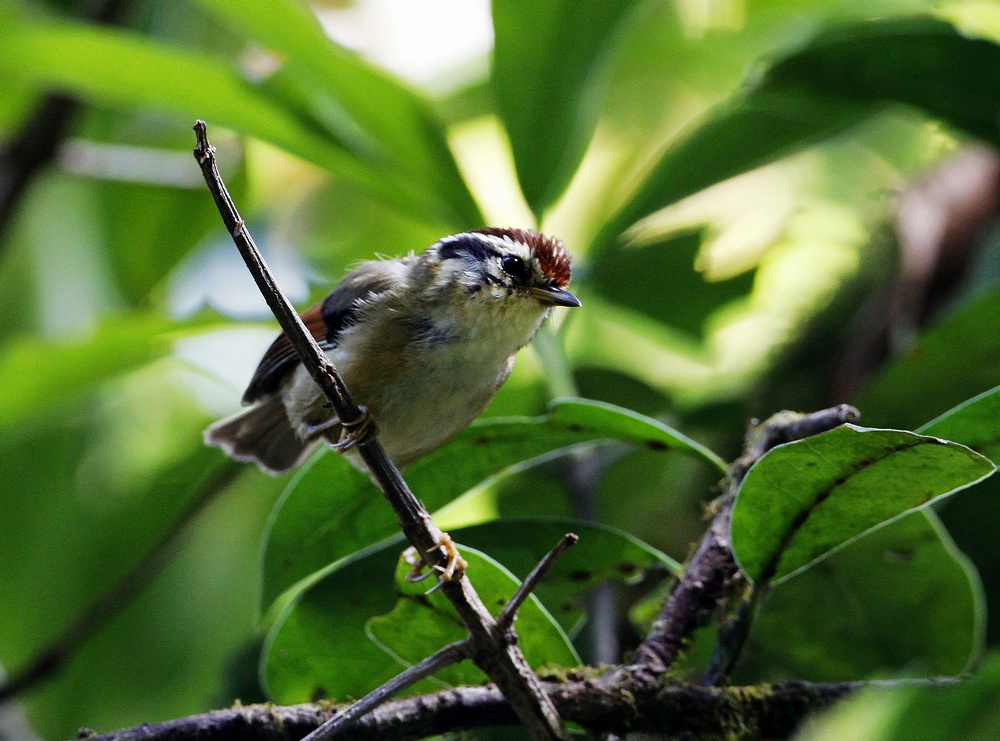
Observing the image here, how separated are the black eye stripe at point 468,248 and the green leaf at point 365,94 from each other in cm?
15

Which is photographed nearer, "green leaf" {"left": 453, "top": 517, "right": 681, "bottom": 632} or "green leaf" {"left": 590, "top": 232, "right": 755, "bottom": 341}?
"green leaf" {"left": 453, "top": 517, "right": 681, "bottom": 632}

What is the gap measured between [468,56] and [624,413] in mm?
2556

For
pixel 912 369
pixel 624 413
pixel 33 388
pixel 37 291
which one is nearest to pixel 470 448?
pixel 624 413

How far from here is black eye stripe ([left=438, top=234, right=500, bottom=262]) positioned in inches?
89.7

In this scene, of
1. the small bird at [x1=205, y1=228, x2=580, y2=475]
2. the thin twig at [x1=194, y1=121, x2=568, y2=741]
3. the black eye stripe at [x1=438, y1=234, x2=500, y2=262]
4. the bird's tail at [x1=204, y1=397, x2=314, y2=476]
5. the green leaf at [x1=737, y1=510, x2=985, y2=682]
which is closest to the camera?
the thin twig at [x1=194, y1=121, x2=568, y2=741]

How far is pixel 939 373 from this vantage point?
6.92 feet

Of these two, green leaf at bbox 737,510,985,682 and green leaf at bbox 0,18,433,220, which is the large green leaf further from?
green leaf at bbox 737,510,985,682

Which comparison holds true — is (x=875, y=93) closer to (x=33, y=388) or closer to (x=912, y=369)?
(x=912, y=369)

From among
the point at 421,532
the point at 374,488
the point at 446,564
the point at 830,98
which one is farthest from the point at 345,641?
the point at 830,98

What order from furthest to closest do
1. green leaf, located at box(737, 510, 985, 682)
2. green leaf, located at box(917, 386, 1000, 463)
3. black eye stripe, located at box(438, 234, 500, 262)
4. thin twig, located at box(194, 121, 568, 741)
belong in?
black eye stripe, located at box(438, 234, 500, 262)
green leaf, located at box(737, 510, 985, 682)
green leaf, located at box(917, 386, 1000, 463)
thin twig, located at box(194, 121, 568, 741)

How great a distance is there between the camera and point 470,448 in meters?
1.87

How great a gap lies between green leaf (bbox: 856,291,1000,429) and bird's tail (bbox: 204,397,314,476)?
1.45 metres

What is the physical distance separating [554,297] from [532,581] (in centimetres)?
108

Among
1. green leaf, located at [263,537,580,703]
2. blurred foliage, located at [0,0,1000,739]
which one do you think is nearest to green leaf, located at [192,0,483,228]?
blurred foliage, located at [0,0,1000,739]
